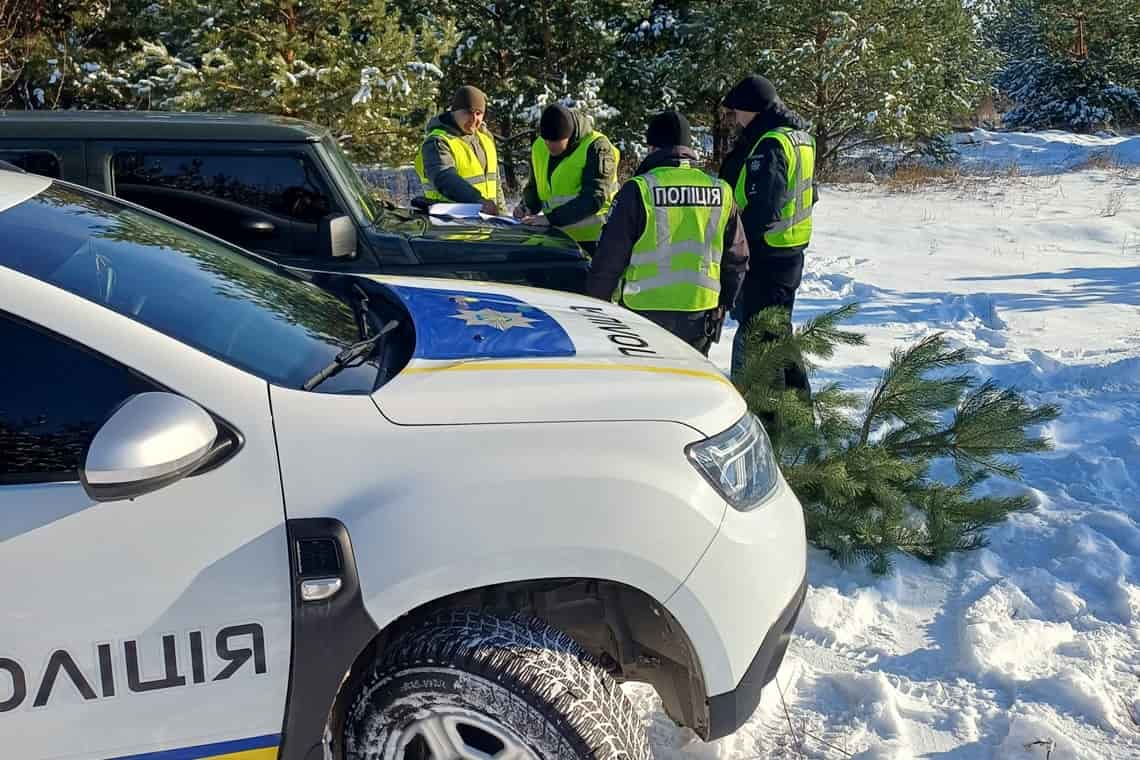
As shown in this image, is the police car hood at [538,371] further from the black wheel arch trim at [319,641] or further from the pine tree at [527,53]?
the pine tree at [527,53]

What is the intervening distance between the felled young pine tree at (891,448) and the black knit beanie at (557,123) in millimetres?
2700

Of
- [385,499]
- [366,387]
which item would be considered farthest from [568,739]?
[366,387]

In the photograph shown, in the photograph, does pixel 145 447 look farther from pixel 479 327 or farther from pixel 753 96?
pixel 753 96

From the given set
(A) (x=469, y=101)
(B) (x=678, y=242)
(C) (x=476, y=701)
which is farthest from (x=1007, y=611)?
(A) (x=469, y=101)

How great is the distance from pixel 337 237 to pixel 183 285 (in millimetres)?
2365

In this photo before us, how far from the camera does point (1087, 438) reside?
4.98 metres

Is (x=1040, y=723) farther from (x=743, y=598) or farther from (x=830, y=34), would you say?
(x=830, y=34)

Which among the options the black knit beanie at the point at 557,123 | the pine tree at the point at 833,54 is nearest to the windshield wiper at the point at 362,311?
the black knit beanie at the point at 557,123

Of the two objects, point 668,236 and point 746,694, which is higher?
point 668,236

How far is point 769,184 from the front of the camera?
505cm

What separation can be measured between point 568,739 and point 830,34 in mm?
14500

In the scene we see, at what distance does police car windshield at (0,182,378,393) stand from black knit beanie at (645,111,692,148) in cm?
218

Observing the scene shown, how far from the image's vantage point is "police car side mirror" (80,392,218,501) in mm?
1623

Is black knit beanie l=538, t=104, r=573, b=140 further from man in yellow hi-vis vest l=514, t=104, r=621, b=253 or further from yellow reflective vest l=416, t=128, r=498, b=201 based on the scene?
A: yellow reflective vest l=416, t=128, r=498, b=201
